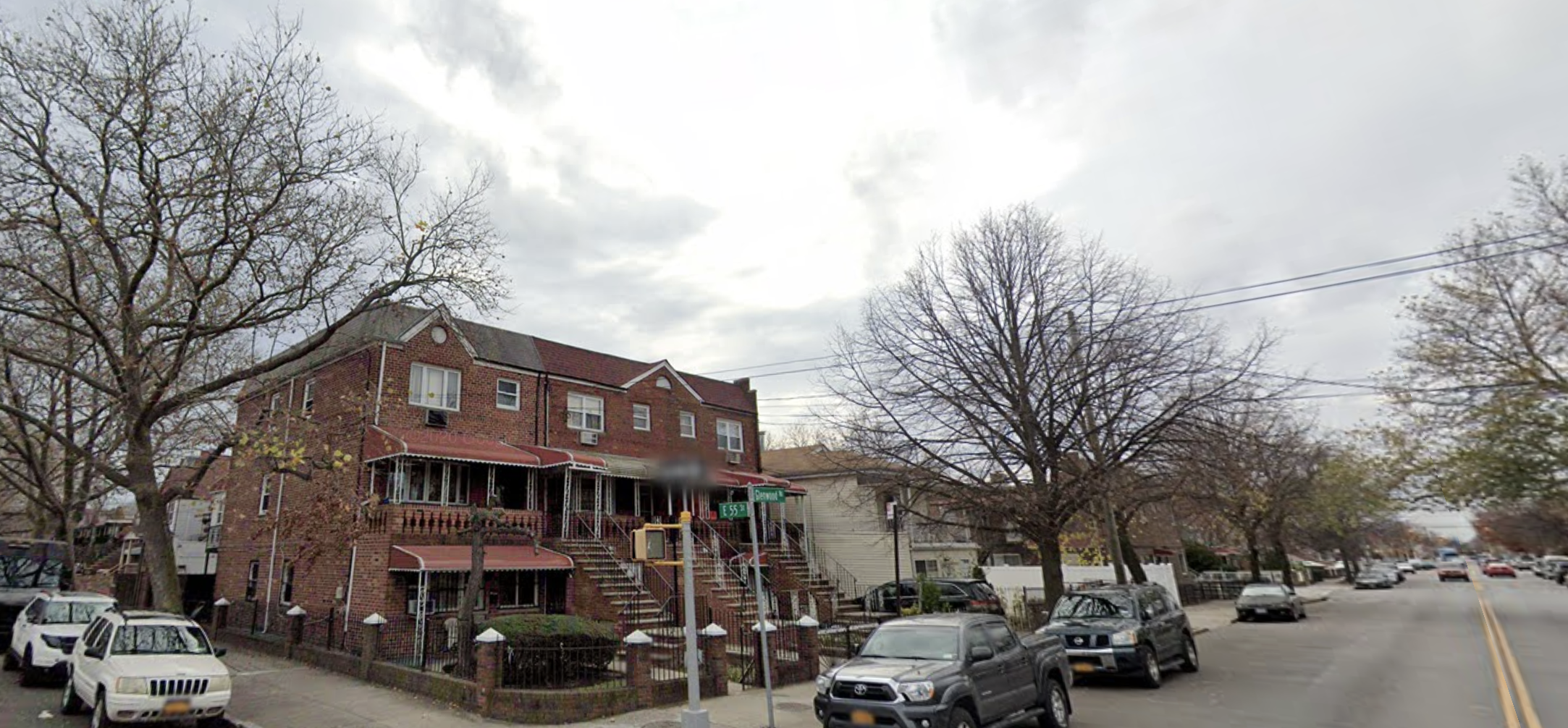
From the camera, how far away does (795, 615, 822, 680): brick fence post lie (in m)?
14.2

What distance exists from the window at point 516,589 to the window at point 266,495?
8787 mm

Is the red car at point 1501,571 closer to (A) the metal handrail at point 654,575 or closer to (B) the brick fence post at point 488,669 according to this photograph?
(A) the metal handrail at point 654,575

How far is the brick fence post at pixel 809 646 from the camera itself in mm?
14203

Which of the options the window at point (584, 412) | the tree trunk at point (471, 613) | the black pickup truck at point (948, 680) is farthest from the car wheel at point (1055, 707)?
the window at point (584, 412)

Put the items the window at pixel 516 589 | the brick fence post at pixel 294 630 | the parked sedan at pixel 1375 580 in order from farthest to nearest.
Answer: the parked sedan at pixel 1375 580
the window at pixel 516 589
the brick fence post at pixel 294 630

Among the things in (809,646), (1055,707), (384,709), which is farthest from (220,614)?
(1055,707)

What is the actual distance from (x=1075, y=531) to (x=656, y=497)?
1560 cm

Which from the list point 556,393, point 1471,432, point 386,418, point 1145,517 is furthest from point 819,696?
point 1145,517

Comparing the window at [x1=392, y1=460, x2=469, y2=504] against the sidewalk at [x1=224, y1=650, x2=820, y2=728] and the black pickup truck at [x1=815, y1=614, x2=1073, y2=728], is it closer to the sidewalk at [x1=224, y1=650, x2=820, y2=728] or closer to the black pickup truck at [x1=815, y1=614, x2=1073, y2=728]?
the sidewalk at [x1=224, y1=650, x2=820, y2=728]

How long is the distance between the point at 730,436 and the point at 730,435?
0.20 ft

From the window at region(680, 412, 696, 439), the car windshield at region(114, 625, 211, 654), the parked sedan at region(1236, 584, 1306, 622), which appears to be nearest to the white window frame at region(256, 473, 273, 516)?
the car windshield at region(114, 625, 211, 654)

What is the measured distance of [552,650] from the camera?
1209cm

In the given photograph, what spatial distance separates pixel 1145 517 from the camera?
3291 cm

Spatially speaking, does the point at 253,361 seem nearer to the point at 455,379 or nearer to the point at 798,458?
the point at 455,379
